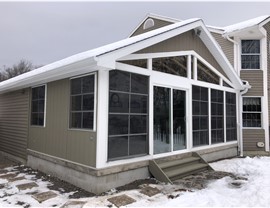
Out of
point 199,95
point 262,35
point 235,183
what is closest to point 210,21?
point 262,35

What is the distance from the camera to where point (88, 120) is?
5.18 metres

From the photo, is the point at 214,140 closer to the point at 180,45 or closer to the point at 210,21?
the point at 180,45

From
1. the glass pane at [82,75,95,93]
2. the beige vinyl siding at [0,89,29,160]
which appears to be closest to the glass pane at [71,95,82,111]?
the glass pane at [82,75,95,93]

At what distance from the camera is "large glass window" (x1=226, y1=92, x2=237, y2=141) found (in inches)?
371

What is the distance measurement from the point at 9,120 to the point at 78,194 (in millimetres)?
5977

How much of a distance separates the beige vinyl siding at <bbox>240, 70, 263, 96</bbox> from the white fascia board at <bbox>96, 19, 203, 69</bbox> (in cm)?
423

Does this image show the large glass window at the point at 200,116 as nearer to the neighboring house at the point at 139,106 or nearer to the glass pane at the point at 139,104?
the neighboring house at the point at 139,106

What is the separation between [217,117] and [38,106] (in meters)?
6.25

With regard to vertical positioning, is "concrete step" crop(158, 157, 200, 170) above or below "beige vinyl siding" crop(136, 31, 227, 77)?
below

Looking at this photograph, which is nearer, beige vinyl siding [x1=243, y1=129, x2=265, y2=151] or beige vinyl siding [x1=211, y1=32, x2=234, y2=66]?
beige vinyl siding [x1=243, y1=129, x2=265, y2=151]

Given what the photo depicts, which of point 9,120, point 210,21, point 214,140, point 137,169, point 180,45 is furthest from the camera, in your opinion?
point 210,21

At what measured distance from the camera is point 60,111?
610 cm

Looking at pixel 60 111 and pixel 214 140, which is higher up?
pixel 60 111

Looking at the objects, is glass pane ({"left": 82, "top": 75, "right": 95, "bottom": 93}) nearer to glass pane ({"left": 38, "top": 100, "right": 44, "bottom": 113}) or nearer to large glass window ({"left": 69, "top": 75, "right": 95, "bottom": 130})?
large glass window ({"left": 69, "top": 75, "right": 95, "bottom": 130})
